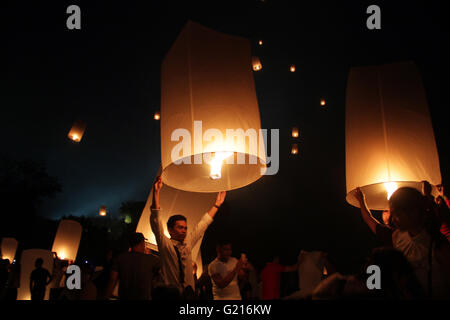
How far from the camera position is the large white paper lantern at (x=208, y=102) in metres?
3.32

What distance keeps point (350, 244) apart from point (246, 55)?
58.4 ft

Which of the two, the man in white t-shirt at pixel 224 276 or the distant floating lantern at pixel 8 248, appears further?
the distant floating lantern at pixel 8 248

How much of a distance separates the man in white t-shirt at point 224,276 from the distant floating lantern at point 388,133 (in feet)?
5.66

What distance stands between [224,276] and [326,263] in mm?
1912

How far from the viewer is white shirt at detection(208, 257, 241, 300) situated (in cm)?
450

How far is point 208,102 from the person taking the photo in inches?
134

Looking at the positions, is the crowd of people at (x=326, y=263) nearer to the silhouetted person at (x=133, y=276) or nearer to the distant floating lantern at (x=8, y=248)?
the silhouetted person at (x=133, y=276)

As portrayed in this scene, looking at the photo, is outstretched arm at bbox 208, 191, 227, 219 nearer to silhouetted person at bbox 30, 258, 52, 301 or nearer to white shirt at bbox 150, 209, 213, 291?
white shirt at bbox 150, 209, 213, 291

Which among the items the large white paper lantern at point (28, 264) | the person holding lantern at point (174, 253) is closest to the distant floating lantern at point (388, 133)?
the person holding lantern at point (174, 253)

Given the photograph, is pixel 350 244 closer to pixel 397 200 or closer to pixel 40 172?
pixel 397 200

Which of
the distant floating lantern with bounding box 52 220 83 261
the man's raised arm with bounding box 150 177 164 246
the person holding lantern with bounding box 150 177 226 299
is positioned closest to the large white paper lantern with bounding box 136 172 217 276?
the person holding lantern with bounding box 150 177 226 299

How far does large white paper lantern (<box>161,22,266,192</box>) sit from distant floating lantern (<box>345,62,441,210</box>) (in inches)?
49.2

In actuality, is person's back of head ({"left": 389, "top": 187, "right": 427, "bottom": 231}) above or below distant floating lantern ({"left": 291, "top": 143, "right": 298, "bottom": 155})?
below
